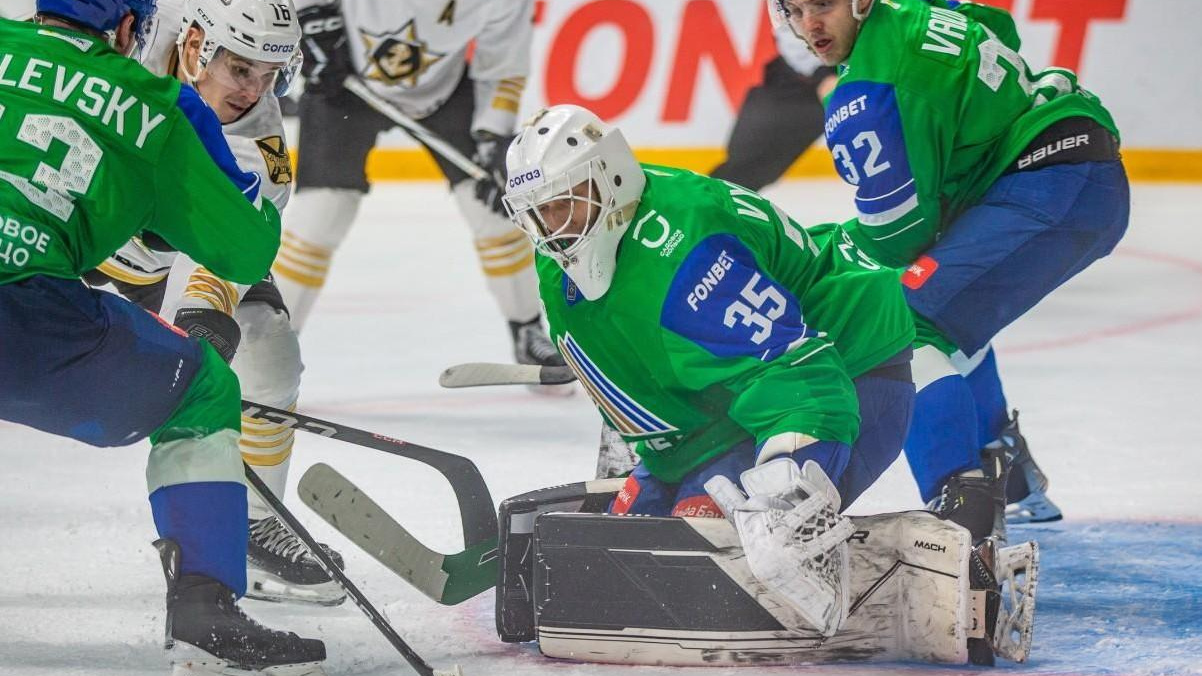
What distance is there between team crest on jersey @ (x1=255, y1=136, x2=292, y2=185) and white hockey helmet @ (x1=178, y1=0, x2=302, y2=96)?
0.10 metres

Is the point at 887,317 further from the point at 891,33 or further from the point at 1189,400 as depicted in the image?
the point at 1189,400

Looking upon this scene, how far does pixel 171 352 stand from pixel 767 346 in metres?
0.79

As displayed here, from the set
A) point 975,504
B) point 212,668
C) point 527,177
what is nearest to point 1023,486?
point 975,504

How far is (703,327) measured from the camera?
2281 mm

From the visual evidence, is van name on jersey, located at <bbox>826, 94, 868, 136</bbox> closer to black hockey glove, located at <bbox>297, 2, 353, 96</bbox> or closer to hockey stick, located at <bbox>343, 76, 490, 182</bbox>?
hockey stick, located at <bbox>343, 76, 490, 182</bbox>

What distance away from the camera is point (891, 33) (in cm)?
295

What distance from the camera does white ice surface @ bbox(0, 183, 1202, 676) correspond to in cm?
251

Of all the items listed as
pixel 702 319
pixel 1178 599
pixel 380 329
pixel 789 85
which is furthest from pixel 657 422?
pixel 789 85

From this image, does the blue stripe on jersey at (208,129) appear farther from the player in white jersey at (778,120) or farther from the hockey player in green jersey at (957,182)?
the player in white jersey at (778,120)

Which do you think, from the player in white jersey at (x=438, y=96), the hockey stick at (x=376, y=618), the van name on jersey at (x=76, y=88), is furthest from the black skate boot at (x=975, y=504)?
the player in white jersey at (x=438, y=96)

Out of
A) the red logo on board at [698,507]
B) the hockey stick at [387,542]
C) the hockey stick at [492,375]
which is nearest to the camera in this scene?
the red logo on board at [698,507]

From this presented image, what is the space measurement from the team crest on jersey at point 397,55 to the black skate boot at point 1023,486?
2.16m

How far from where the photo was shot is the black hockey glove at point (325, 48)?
459 cm

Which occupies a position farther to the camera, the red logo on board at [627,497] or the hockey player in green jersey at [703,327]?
the red logo on board at [627,497]
